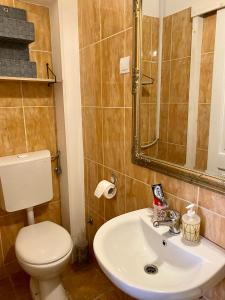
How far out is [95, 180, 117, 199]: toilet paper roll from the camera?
1.44 meters

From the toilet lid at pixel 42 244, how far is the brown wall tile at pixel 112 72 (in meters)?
0.96

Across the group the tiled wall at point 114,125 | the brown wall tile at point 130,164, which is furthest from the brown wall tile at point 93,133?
the brown wall tile at point 130,164

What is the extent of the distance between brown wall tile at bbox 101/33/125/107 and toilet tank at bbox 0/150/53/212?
27.2 inches

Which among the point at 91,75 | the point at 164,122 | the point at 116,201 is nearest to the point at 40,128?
the point at 91,75

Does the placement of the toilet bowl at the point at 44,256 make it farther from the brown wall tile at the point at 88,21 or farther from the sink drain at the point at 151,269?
the brown wall tile at the point at 88,21

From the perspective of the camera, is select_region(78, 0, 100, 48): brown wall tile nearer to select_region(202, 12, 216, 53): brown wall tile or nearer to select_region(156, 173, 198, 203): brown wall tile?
select_region(202, 12, 216, 53): brown wall tile

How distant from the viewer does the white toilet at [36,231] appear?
55.0 inches

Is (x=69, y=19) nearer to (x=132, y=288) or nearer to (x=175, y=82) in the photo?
(x=175, y=82)

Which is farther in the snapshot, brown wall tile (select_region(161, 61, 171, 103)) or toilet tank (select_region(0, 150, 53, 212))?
toilet tank (select_region(0, 150, 53, 212))

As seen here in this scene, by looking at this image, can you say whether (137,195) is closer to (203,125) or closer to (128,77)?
(203,125)

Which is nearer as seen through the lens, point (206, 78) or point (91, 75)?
point (206, 78)

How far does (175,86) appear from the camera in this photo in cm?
108

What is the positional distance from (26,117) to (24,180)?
1.63ft

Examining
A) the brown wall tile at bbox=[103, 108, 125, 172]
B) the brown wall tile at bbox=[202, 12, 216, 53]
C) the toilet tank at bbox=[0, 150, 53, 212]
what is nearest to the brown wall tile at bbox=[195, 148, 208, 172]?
the brown wall tile at bbox=[202, 12, 216, 53]
